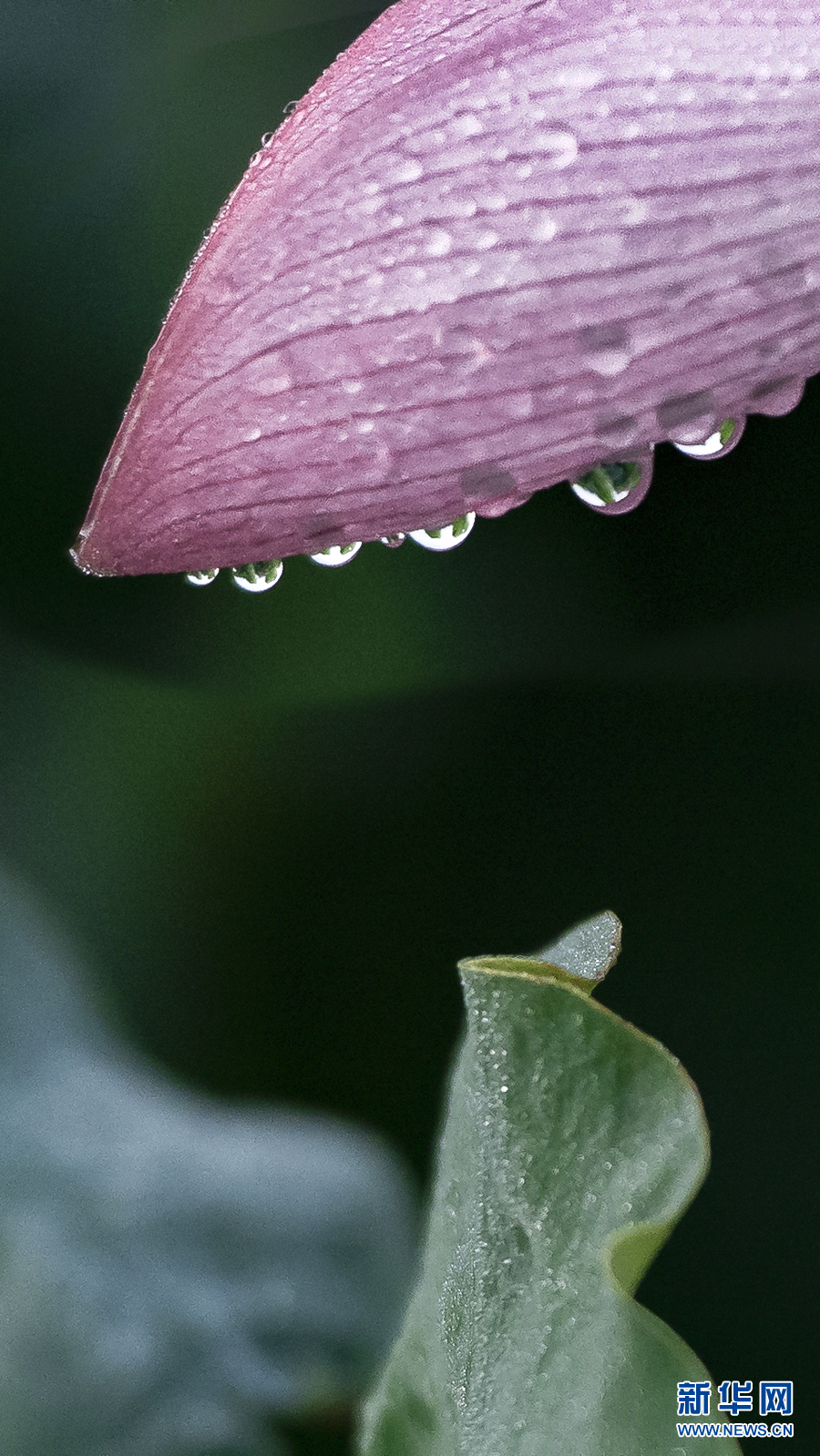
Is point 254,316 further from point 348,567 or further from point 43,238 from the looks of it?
point 43,238

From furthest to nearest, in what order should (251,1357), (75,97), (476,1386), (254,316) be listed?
(75,97) < (251,1357) < (476,1386) < (254,316)

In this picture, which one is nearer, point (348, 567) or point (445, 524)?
point (445, 524)

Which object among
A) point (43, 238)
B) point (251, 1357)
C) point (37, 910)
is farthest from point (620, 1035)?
point (43, 238)
